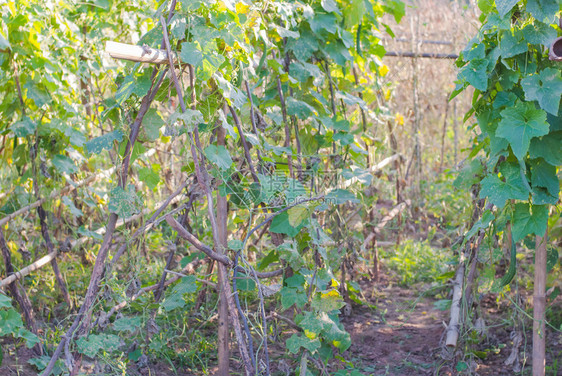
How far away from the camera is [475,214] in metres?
2.48

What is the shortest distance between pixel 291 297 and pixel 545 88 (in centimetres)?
115

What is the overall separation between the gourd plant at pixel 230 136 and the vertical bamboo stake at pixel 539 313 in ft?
2.51

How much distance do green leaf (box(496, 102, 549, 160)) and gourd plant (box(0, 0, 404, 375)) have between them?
66 cm

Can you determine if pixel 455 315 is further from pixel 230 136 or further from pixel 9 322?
pixel 9 322

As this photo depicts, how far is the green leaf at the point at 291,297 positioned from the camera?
6.43 ft

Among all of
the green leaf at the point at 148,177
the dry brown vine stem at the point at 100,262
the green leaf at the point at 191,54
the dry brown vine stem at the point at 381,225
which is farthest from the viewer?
the dry brown vine stem at the point at 381,225

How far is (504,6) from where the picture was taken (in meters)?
1.70

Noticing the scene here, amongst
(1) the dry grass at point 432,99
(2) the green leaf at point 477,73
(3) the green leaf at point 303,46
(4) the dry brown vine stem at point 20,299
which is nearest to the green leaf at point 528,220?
(2) the green leaf at point 477,73

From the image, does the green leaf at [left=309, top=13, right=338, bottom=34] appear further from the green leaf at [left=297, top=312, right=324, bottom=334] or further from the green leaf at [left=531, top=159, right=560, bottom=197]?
the green leaf at [left=297, top=312, right=324, bottom=334]

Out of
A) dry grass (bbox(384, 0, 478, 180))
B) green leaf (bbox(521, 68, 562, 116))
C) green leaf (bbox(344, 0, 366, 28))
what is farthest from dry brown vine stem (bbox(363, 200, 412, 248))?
dry grass (bbox(384, 0, 478, 180))

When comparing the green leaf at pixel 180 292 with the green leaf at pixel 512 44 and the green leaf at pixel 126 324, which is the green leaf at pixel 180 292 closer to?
the green leaf at pixel 126 324

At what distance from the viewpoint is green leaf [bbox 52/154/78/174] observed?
258 centimetres

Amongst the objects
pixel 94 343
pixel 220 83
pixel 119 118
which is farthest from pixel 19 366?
pixel 220 83

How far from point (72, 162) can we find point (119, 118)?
969mm
